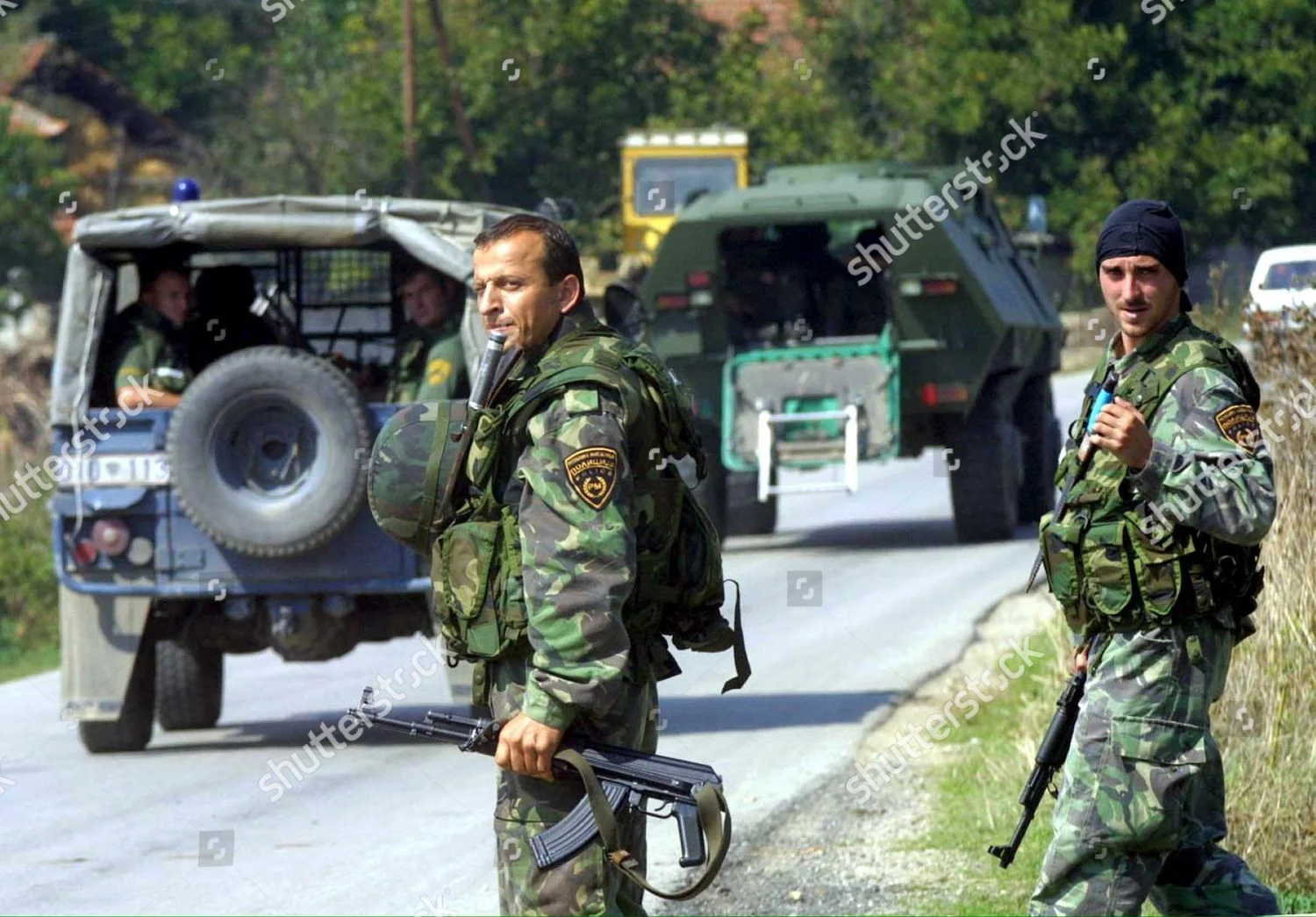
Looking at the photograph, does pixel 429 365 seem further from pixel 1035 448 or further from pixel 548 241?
pixel 1035 448

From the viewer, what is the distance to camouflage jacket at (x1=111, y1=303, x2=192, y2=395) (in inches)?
373

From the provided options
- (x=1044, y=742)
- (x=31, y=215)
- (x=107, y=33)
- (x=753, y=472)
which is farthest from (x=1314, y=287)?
(x=107, y=33)

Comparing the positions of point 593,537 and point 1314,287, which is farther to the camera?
point 1314,287

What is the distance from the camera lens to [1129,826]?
15.0 feet

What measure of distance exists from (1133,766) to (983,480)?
37.3 feet

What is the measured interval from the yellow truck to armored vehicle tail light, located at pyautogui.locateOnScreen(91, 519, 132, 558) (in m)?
11.9

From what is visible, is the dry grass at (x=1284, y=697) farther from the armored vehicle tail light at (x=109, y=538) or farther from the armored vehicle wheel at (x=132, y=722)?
the armored vehicle wheel at (x=132, y=722)

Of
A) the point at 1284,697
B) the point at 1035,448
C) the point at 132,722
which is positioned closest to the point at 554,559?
the point at 1284,697

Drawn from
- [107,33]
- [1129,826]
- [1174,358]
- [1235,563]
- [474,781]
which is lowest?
[474,781]

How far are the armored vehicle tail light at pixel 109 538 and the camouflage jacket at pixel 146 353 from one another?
24.7 inches

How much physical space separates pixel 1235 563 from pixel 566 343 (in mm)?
1476

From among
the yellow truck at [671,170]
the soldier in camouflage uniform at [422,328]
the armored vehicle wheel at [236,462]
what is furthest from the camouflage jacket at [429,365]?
the yellow truck at [671,170]

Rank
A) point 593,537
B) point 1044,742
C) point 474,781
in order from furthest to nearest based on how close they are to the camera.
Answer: point 474,781 → point 1044,742 → point 593,537

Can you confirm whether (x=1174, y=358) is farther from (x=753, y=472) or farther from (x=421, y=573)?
(x=753, y=472)
